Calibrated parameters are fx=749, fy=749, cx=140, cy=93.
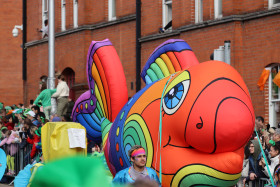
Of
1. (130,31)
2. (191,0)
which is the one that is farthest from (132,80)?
(191,0)

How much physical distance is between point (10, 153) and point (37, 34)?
15.0 m

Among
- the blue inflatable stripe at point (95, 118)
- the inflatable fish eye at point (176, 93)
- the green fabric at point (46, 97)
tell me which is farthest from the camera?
the green fabric at point (46, 97)

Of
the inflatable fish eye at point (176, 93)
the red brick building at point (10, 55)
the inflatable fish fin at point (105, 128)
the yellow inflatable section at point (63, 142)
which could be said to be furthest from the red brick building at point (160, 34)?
the inflatable fish eye at point (176, 93)

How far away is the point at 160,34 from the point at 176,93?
52.5 ft

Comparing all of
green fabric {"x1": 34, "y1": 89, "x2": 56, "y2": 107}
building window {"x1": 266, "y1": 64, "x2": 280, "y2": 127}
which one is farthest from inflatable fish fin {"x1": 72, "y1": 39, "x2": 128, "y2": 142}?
green fabric {"x1": 34, "y1": 89, "x2": 56, "y2": 107}

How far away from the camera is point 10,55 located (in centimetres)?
4419

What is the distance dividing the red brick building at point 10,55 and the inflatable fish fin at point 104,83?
109 ft

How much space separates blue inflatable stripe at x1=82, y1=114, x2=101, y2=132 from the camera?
11.2 meters

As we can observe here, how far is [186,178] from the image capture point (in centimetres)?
803

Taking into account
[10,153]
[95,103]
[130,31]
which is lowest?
[10,153]

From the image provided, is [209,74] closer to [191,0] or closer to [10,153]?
[10,153]

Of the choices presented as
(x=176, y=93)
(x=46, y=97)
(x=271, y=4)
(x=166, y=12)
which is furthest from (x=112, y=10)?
(x=176, y=93)

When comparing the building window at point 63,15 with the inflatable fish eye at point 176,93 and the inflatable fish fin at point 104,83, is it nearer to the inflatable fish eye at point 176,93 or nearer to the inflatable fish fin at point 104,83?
the inflatable fish fin at point 104,83

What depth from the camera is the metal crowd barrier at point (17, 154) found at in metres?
18.2
